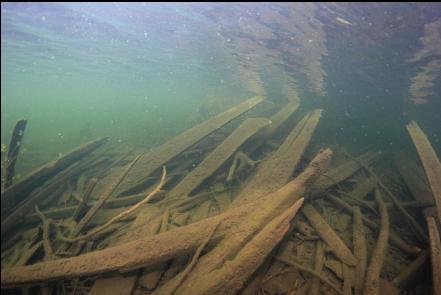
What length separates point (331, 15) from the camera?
9344 mm

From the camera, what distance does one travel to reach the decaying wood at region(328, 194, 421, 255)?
4.63 meters

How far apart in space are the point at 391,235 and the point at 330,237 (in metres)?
1.68

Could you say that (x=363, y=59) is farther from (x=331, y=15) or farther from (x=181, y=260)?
(x=181, y=260)

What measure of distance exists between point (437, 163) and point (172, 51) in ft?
61.9

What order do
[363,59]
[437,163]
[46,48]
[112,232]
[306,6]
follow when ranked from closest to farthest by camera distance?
[112,232]
[437,163]
[306,6]
[363,59]
[46,48]

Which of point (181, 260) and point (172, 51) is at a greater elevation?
point (172, 51)

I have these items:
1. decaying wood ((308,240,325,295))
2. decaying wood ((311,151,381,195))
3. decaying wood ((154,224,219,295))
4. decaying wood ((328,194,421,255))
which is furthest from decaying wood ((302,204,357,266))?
decaying wood ((154,224,219,295))

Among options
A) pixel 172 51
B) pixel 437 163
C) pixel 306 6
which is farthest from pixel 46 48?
pixel 437 163

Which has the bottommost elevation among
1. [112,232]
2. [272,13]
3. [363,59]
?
[112,232]

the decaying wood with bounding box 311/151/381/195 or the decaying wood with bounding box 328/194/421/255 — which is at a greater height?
the decaying wood with bounding box 311/151/381/195

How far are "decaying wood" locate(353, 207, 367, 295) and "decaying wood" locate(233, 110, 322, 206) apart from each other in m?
1.56

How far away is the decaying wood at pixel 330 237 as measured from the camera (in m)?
4.04

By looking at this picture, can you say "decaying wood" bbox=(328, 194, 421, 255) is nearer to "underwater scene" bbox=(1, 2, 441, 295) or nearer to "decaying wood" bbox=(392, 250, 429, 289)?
"underwater scene" bbox=(1, 2, 441, 295)

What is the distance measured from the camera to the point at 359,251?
165 inches
